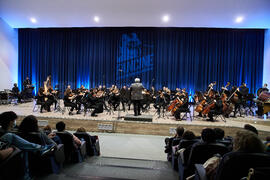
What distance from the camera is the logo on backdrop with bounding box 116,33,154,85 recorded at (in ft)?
43.8

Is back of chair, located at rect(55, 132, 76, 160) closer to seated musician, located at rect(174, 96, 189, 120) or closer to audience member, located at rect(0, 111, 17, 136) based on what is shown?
audience member, located at rect(0, 111, 17, 136)

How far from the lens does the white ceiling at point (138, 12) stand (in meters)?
9.25

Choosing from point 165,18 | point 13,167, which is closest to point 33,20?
point 165,18

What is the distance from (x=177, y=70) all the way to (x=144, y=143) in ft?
30.1

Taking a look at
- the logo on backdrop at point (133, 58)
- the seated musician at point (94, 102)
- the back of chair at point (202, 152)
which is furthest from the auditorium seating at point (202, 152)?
the logo on backdrop at point (133, 58)

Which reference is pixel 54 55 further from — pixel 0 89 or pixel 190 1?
pixel 190 1

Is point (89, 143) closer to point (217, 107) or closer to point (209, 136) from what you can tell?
point (209, 136)

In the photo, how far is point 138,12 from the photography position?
10258mm

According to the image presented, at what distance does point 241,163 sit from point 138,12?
10211mm

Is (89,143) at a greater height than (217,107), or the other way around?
(217,107)

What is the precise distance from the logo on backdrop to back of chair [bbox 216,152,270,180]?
12.0m

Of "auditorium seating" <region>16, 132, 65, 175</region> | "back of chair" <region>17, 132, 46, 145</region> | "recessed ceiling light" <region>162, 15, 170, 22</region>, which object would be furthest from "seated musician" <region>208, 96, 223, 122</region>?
"recessed ceiling light" <region>162, 15, 170, 22</region>

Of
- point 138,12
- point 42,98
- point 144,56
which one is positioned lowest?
point 42,98

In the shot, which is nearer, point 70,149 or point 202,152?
point 202,152
